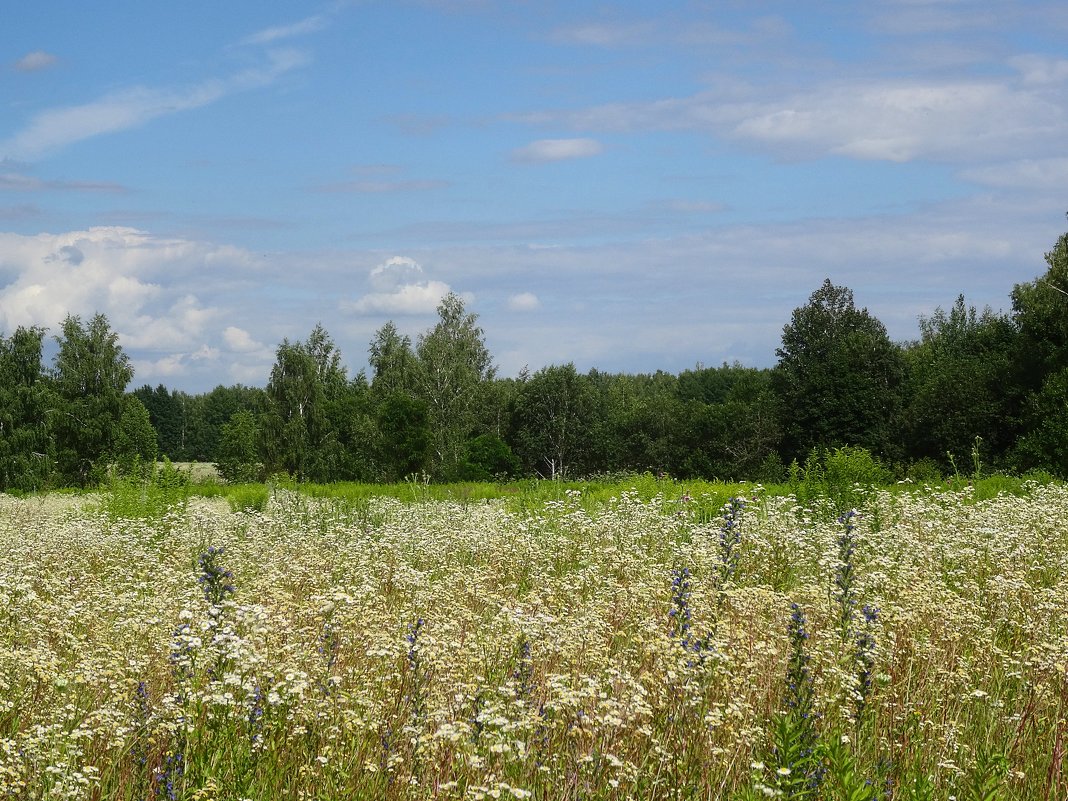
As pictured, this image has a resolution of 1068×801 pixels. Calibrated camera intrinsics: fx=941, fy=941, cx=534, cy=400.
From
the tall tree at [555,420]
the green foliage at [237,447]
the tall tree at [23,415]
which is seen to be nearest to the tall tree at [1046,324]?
the tall tree at [555,420]

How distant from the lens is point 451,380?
200ft

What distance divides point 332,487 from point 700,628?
21484mm

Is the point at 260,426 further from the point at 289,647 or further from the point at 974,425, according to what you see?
the point at 289,647

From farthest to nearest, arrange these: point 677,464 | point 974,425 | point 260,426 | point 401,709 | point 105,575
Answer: point 677,464 → point 260,426 → point 974,425 → point 105,575 → point 401,709

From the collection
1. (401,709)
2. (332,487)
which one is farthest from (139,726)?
(332,487)

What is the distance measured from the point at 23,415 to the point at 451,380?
24544 mm

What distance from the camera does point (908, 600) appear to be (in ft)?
23.2

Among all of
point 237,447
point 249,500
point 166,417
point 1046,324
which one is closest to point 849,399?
point 1046,324

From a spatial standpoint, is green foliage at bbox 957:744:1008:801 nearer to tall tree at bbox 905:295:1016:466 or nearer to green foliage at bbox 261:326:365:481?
tall tree at bbox 905:295:1016:466

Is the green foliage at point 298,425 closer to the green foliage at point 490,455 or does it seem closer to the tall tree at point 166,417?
the green foliage at point 490,455

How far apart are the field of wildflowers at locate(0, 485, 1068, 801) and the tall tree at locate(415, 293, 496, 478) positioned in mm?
47278

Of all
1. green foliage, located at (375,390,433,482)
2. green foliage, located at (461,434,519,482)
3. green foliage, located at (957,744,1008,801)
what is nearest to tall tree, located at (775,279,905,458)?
green foliage, located at (461,434,519,482)

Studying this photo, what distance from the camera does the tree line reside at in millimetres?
41719

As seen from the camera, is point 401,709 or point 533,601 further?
point 533,601
